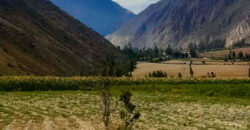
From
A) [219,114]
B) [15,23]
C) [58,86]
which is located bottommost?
[219,114]

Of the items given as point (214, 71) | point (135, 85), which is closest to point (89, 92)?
point (135, 85)

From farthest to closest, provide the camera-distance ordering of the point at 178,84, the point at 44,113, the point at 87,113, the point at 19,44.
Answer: the point at 19,44 → the point at 178,84 → the point at 87,113 → the point at 44,113

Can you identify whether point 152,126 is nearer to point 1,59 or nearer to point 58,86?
point 58,86

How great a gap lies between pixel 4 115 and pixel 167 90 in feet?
157

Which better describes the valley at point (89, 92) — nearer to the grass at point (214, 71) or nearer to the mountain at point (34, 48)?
the mountain at point (34, 48)

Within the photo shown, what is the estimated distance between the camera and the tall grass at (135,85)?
201 feet

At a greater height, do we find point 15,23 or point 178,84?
point 15,23

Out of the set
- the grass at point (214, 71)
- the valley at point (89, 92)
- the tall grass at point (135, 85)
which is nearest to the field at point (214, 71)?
the grass at point (214, 71)

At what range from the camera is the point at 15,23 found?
13412 cm

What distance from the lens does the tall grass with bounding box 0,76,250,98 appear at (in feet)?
201

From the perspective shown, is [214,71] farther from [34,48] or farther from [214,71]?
[34,48]

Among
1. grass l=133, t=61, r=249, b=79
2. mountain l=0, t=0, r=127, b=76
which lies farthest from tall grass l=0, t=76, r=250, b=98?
grass l=133, t=61, r=249, b=79

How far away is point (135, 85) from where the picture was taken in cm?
7525

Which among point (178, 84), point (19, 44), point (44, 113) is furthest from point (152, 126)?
point (19, 44)
